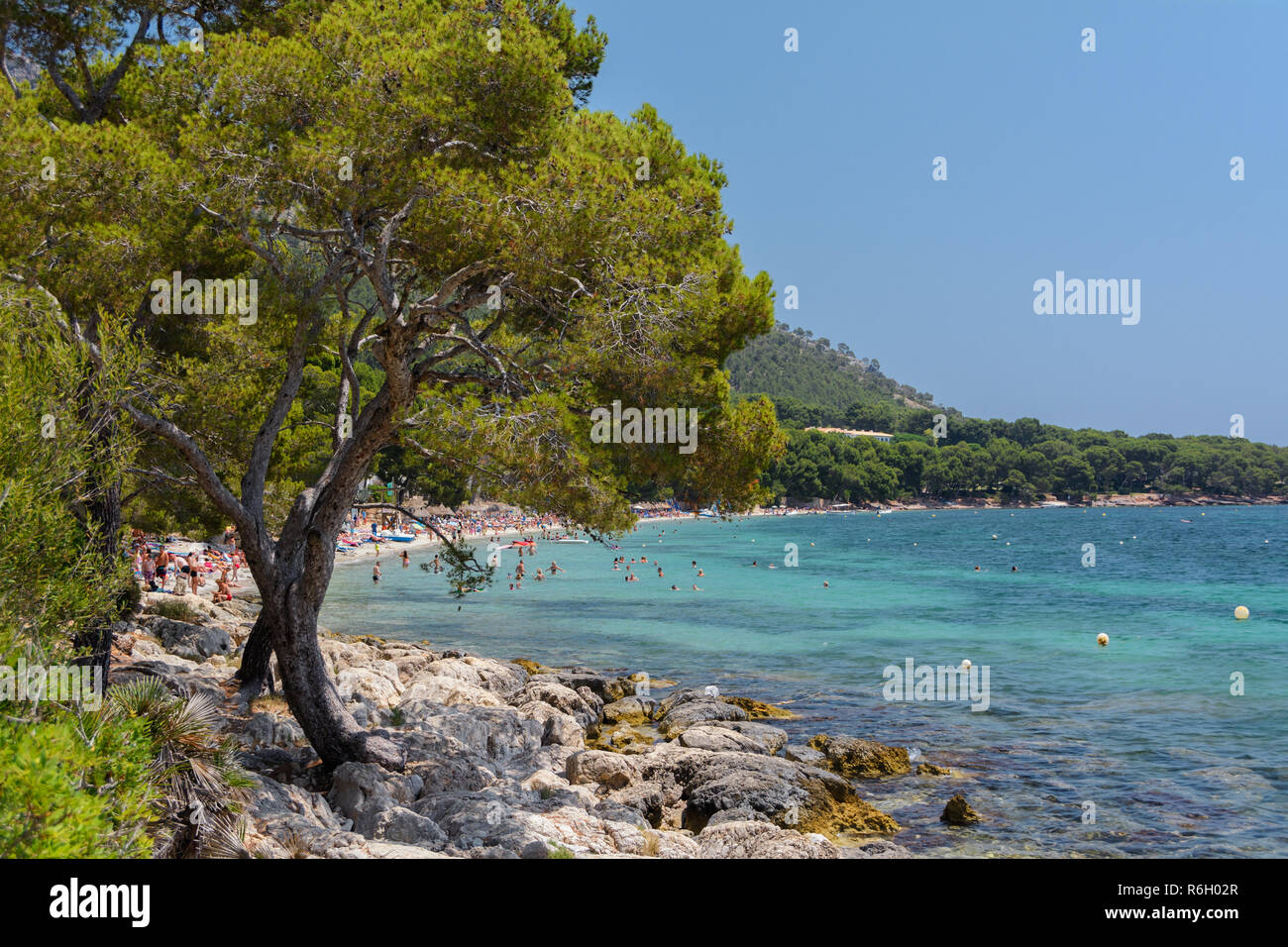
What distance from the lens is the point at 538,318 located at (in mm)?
11281

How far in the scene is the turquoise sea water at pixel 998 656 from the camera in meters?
13.8

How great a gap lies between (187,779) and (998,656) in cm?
2769

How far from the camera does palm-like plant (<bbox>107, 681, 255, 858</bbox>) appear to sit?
6.57 metres

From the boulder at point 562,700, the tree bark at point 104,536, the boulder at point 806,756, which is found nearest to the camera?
the tree bark at point 104,536

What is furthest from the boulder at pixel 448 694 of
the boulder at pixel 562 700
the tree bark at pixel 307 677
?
the tree bark at pixel 307 677

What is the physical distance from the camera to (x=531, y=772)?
Result: 13094mm

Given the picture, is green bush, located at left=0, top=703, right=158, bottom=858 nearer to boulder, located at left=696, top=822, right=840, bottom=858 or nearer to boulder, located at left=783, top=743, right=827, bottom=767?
boulder, located at left=696, top=822, right=840, bottom=858

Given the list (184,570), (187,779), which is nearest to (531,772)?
(187,779)

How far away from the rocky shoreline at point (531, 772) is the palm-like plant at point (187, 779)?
0.77 metres

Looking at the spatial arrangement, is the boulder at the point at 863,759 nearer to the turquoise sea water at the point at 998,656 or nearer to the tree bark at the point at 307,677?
the turquoise sea water at the point at 998,656

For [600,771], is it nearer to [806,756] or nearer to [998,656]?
[806,756]
